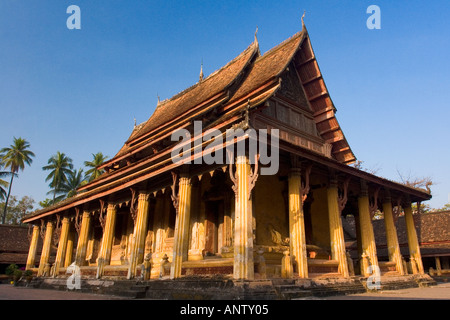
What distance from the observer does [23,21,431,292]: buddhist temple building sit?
957 cm

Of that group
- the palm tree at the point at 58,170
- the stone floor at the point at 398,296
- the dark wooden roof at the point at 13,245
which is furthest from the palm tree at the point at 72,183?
the stone floor at the point at 398,296

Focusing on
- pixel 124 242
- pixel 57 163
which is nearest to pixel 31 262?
pixel 124 242

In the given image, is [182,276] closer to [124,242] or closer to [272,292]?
[272,292]

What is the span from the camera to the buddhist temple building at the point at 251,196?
9.57m

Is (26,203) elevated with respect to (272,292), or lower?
elevated

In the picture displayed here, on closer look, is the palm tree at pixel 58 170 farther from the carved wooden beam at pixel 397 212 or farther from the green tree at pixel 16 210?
the carved wooden beam at pixel 397 212

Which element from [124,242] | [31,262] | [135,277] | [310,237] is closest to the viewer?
[135,277]

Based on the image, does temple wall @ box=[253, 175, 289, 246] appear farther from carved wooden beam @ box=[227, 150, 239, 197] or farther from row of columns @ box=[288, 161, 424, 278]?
carved wooden beam @ box=[227, 150, 239, 197]

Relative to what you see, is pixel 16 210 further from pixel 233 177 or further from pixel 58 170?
pixel 233 177

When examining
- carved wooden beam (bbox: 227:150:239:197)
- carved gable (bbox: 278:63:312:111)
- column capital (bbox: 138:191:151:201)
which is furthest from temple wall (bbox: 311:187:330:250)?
column capital (bbox: 138:191:151:201)

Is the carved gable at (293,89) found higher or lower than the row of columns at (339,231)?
higher

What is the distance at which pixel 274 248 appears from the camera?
10.9 meters
